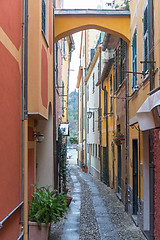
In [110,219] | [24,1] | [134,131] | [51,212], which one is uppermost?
[24,1]

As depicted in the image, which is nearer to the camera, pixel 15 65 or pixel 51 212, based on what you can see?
pixel 15 65

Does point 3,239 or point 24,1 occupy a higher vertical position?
point 24,1

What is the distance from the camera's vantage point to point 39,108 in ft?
22.3

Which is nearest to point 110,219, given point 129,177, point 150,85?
point 129,177

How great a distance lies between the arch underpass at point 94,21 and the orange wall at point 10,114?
6016mm

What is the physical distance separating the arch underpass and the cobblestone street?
19.0 ft

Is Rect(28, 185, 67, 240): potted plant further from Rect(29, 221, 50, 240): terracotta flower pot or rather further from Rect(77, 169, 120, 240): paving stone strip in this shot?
Rect(77, 169, 120, 240): paving stone strip

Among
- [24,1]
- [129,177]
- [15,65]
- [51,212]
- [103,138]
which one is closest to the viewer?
[15,65]

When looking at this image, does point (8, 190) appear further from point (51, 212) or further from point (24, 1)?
point (24, 1)

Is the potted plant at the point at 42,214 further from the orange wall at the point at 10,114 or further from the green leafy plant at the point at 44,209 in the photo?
the orange wall at the point at 10,114

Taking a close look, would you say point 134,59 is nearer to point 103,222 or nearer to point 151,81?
point 151,81

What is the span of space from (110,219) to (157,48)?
223 inches

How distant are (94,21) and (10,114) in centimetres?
745

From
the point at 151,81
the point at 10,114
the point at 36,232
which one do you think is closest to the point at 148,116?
the point at 151,81
